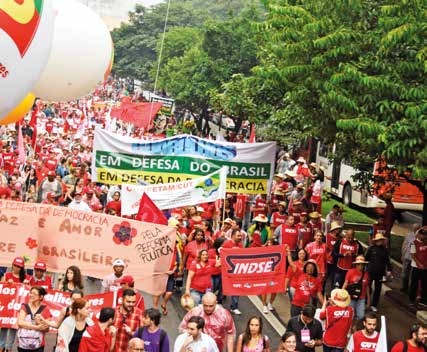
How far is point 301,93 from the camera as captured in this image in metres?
14.4

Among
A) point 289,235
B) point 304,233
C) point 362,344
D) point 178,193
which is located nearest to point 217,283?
point 289,235

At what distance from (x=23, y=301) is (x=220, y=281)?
395cm

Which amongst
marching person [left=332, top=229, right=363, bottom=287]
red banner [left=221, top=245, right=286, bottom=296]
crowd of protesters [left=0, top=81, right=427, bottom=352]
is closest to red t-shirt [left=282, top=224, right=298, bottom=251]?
crowd of protesters [left=0, top=81, right=427, bottom=352]

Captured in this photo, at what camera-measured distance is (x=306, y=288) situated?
11672 millimetres

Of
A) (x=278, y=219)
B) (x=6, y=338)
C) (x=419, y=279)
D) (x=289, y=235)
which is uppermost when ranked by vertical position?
(x=278, y=219)

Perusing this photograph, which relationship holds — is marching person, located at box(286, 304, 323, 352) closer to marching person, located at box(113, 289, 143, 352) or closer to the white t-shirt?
the white t-shirt

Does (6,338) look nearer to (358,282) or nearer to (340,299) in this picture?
(340,299)

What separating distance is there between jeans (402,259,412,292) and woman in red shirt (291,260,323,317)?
377 centimetres

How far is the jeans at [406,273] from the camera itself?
49.6 feet

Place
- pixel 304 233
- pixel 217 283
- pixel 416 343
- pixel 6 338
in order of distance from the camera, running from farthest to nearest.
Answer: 1. pixel 304 233
2. pixel 217 283
3. pixel 6 338
4. pixel 416 343

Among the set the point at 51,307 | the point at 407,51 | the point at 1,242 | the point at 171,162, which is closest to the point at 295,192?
the point at 171,162

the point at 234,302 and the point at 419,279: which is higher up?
the point at 419,279

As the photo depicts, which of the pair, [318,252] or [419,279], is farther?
[419,279]

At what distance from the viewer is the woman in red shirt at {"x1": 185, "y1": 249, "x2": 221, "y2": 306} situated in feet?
38.8
